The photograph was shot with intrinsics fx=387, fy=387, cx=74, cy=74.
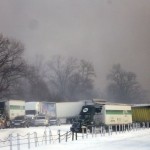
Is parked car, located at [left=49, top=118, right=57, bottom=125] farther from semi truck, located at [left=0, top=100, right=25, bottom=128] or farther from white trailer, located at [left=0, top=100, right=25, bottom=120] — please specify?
semi truck, located at [left=0, top=100, right=25, bottom=128]

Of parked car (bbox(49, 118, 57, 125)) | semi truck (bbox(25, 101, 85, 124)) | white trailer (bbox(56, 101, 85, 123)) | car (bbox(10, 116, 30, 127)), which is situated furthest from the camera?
white trailer (bbox(56, 101, 85, 123))

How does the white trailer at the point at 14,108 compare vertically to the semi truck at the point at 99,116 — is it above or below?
above

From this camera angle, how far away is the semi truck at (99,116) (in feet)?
154

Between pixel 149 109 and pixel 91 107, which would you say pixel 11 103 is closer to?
pixel 91 107

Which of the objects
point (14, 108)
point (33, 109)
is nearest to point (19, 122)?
point (14, 108)

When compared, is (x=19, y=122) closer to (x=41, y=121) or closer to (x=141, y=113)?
(x=41, y=121)

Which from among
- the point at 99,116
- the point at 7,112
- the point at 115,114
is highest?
the point at 7,112

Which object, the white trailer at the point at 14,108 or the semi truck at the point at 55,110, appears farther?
the semi truck at the point at 55,110

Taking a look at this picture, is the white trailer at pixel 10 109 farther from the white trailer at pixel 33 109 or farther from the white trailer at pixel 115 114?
the white trailer at pixel 115 114

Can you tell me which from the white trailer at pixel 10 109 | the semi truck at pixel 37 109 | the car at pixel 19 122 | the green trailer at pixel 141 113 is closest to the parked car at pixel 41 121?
the semi truck at pixel 37 109

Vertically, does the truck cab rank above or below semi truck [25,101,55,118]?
below

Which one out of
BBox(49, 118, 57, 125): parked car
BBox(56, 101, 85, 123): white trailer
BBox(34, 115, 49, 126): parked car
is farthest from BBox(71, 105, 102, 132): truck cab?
BBox(56, 101, 85, 123): white trailer

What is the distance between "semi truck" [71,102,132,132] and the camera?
4694 centimetres

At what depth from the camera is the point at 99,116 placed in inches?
1953
